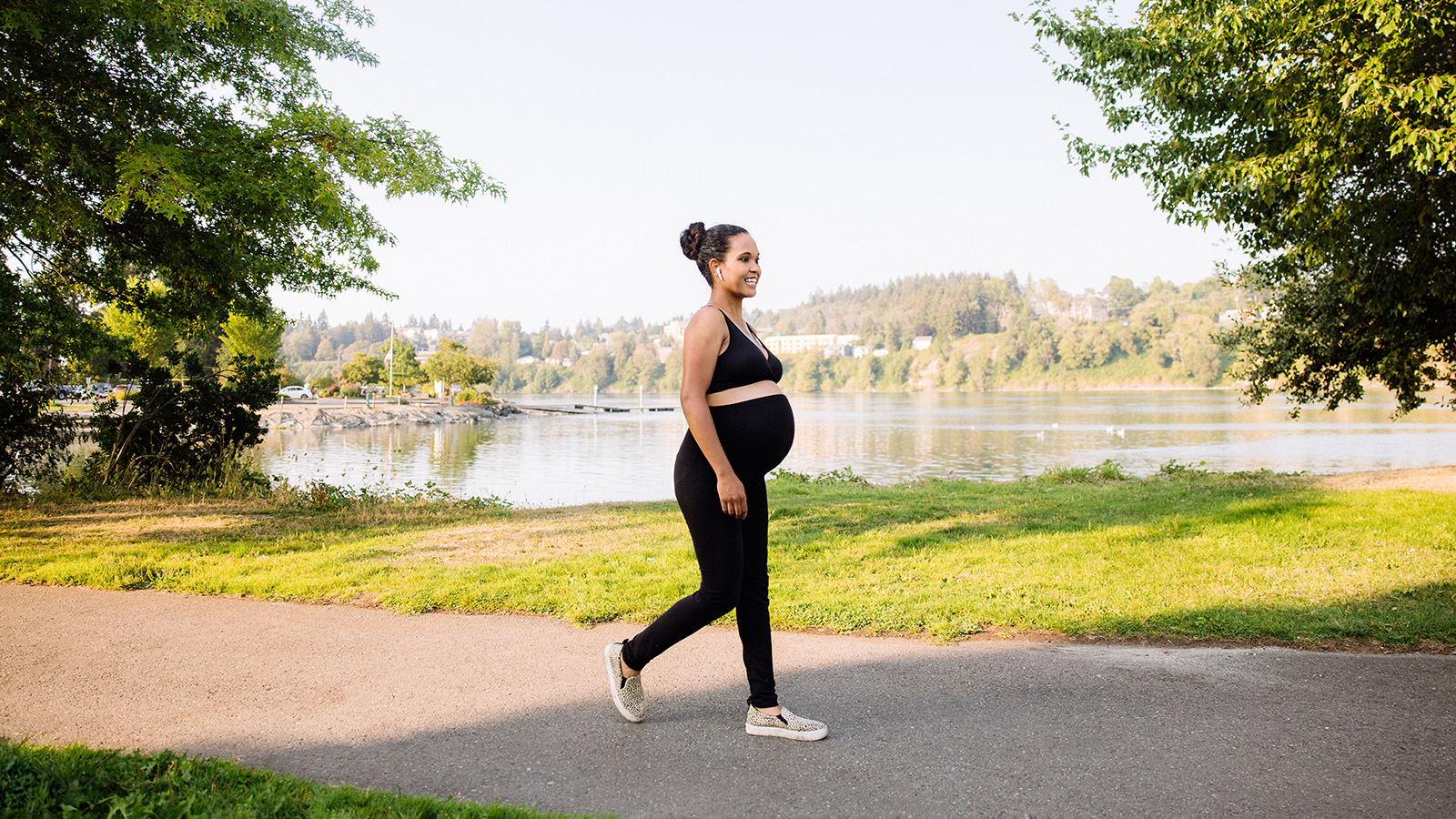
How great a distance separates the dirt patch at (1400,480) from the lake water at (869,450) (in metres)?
8.73

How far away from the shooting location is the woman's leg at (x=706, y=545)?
338 cm

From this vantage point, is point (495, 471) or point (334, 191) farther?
point (495, 471)

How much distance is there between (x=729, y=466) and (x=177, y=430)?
12002 mm

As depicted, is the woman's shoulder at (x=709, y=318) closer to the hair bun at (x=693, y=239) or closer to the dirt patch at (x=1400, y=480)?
the hair bun at (x=693, y=239)

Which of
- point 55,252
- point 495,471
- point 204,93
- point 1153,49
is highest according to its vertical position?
point 1153,49

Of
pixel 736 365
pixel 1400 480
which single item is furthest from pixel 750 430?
pixel 1400 480

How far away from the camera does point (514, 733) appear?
136 inches

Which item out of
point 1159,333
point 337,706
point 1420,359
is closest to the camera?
point 337,706

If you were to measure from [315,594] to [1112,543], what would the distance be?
20.8 ft

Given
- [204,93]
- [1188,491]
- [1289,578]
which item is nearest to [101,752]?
[1289,578]

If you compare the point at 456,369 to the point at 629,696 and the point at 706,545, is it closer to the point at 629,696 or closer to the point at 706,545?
the point at 629,696

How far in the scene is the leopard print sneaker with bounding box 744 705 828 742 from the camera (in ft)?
11.2

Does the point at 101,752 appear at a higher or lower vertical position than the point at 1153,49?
lower

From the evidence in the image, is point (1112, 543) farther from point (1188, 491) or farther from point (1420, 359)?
point (1420, 359)
